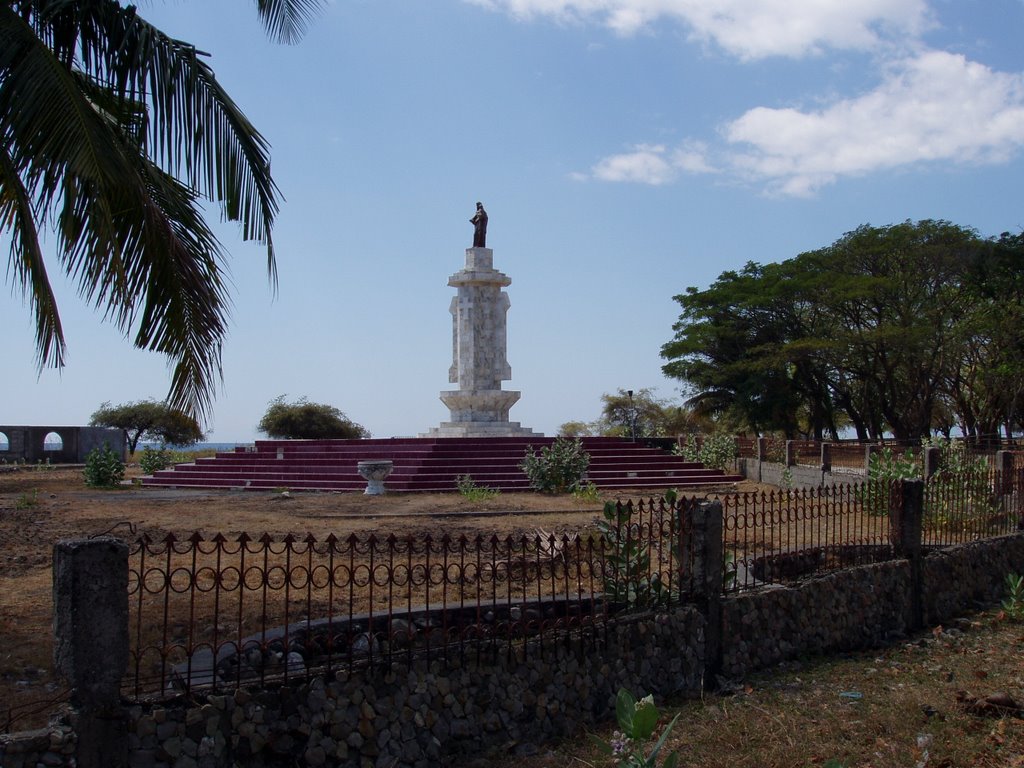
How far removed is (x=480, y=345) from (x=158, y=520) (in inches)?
609

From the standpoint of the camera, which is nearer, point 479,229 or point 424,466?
point 424,466

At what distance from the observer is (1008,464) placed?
1407 centimetres

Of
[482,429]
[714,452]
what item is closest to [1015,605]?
[714,452]

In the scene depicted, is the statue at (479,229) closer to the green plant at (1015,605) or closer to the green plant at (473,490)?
the green plant at (473,490)

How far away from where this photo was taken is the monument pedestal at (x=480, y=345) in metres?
28.4

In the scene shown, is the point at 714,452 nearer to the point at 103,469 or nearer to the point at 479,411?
the point at 479,411

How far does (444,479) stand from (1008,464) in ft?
37.8

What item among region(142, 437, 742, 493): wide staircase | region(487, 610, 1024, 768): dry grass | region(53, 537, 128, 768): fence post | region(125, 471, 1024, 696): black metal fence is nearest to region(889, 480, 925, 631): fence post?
region(125, 471, 1024, 696): black metal fence

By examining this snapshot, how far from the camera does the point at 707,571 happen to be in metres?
7.56

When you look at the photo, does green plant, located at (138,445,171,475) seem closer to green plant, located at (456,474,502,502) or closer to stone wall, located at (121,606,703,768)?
green plant, located at (456,474,502,502)

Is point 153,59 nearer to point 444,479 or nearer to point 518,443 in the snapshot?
point 444,479

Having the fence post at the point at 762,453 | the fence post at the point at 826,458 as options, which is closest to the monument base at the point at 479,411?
the fence post at the point at 762,453

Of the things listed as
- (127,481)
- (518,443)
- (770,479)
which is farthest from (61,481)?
A: (770,479)

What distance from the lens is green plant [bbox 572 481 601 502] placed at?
A: 1801 cm
